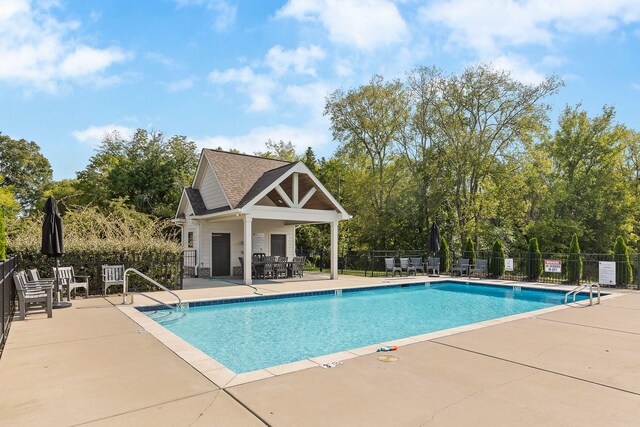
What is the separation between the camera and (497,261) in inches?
693

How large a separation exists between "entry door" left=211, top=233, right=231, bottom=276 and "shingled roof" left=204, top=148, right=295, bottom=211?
115 inches

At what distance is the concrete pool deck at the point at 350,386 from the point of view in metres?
3.42

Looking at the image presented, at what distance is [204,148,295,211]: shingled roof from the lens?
15320mm

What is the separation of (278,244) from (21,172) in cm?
3278

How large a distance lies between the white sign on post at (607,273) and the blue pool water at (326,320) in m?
2.19

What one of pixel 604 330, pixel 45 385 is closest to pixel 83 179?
pixel 45 385

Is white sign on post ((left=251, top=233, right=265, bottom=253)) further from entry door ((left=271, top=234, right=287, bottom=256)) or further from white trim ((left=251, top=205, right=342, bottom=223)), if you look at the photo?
white trim ((left=251, top=205, right=342, bottom=223))

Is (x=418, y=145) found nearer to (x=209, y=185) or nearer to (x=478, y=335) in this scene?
(x=209, y=185)

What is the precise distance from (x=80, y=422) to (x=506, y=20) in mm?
12219

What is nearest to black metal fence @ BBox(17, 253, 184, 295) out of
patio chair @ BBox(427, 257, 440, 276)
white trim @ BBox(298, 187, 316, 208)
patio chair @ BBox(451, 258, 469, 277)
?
white trim @ BBox(298, 187, 316, 208)

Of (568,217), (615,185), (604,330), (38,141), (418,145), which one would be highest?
(38,141)

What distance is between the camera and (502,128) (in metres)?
23.9

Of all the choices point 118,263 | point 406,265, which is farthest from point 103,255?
point 406,265

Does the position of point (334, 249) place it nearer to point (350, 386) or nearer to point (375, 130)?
point (375, 130)
